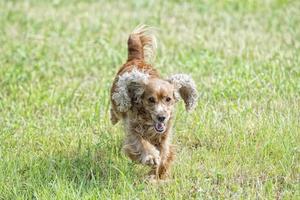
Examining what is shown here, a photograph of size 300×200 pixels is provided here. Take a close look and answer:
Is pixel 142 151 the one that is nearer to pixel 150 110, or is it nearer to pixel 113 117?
pixel 150 110

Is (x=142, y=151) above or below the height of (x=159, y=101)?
below

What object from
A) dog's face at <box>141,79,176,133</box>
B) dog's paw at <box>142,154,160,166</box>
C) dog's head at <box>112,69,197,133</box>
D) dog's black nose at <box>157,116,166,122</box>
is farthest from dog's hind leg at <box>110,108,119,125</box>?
dog's black nose at <box>157,116,166,122</box>

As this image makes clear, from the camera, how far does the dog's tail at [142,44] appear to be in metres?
8.27

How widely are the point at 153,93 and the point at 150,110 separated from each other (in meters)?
0.14

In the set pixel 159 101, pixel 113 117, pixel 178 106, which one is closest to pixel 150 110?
pixel 159 101

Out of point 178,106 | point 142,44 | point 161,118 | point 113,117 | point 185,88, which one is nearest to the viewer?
point 161,118

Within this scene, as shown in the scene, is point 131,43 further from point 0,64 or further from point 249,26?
point 249,26

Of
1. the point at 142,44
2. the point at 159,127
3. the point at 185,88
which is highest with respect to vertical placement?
the point at 142,44

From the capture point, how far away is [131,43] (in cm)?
829

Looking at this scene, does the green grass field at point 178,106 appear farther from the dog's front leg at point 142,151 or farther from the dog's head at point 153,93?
the dog's head at point 153,93

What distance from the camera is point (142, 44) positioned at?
8.39 meters

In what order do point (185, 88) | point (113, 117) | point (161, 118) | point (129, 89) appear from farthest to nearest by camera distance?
point (113, 117) < point (185, 88) < point (129, 89) < point (161, 118)

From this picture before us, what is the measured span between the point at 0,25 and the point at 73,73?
252cm

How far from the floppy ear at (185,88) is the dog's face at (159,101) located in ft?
0.42
